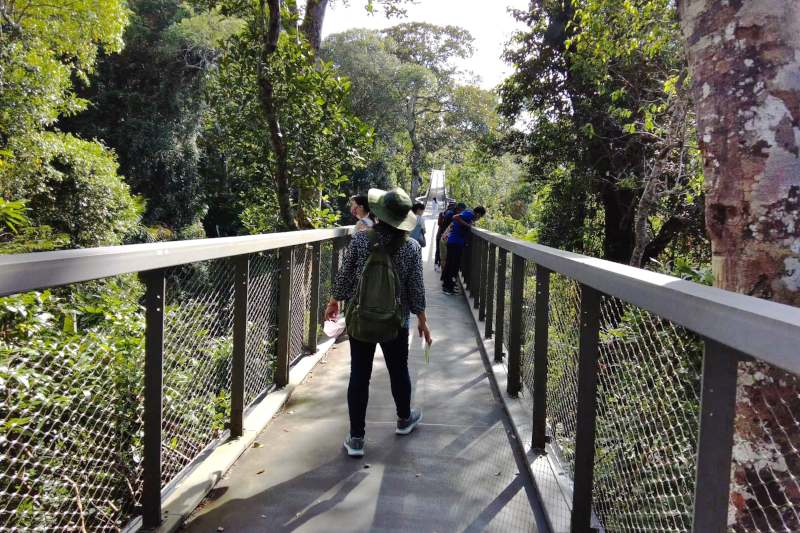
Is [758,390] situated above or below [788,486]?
above

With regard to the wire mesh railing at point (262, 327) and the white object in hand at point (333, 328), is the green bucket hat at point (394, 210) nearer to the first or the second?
the wire mesh railing at point (262, 327)

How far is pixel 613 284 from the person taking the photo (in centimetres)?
192

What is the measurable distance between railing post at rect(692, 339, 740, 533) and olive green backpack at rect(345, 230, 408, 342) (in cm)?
212

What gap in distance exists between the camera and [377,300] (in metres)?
3.35

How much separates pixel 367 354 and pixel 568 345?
113 cm

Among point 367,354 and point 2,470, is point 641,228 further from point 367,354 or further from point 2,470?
point 2,470

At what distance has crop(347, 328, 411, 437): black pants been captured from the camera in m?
3.49

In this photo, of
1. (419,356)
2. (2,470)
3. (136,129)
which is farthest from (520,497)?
(136,129)

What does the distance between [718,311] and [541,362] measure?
78.7 inches

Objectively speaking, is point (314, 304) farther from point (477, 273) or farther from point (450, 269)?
point (450, 269)

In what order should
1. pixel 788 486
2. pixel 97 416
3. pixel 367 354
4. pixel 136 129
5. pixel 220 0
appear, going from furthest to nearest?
1. pixel 136 129
2. pixel 220 0
3. pixel 367 354
4. pixel 97 416
5. pixel 788 486

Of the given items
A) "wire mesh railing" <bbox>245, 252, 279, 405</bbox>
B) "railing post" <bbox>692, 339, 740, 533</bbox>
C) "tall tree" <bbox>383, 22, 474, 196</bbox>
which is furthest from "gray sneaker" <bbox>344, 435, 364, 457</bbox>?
"tall tree" <bbox>383, 22, 474, 196</bbox>

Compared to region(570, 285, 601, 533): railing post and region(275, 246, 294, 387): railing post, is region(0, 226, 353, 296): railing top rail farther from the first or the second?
region(570, 285, 601, 533): railing post

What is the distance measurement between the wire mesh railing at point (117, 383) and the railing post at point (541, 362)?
1596 millimetres
